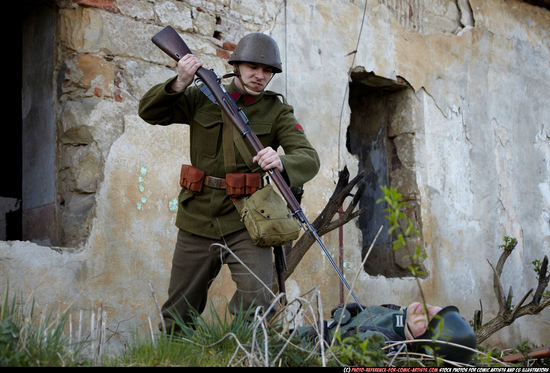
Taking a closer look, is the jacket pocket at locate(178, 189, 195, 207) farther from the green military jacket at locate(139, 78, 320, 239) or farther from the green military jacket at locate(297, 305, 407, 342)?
the green military jacket at locate(297, 305, 407, 342)

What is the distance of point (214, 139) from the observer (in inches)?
131

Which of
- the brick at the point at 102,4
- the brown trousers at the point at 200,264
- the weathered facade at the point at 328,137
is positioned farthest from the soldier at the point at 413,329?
the brick at the point at 102,4

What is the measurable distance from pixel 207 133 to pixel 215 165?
16cm

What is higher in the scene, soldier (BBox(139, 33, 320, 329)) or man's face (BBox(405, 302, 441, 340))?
soldier (BBox(139, 33, 320, 329))

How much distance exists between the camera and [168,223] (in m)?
4.56

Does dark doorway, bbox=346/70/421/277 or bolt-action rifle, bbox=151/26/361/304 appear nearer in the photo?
bolt-action rifle, bbox=151/26/361/304

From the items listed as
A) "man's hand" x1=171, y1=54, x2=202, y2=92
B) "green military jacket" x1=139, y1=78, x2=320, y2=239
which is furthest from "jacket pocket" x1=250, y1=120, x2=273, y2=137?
"man's hand" x1=171, y1=54, x2=202, y2=92

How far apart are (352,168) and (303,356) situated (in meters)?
3.41

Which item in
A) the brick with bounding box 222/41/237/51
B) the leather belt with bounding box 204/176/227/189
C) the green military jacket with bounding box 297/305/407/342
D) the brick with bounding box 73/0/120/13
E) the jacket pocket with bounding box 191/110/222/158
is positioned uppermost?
the brick with bounding box 73/0/120/13

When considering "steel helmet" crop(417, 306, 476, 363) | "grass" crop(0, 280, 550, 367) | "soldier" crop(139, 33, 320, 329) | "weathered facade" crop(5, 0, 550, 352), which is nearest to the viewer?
"grass" crop(0, 280, 550, 367)

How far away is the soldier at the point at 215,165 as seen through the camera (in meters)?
3.21

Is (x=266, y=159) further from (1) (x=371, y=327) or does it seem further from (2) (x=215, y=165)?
(1) (x=371, y=327)

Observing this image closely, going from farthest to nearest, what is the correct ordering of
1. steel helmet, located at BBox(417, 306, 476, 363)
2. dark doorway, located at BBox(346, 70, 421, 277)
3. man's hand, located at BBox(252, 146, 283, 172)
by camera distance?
1. dark doorway, located at BBox(346, 70, 421, 277)
2. man's hand, located at BBox(252, 146, 283, 172)
3. steel helmet, located at BBox(417, 306, 476, 363)

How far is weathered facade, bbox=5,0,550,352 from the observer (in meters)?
4.28
